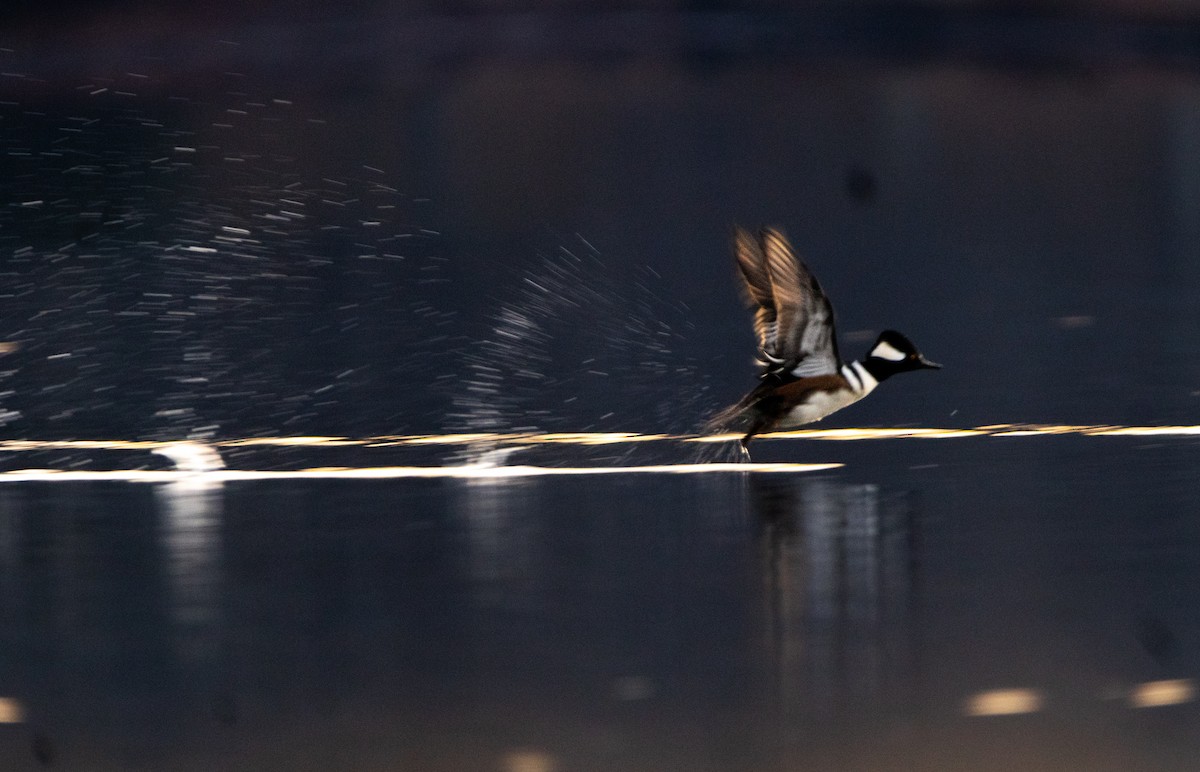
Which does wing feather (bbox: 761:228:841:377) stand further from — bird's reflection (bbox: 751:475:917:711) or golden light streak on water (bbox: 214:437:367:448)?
golden light streak on water (bbox: 214:437:367:448)

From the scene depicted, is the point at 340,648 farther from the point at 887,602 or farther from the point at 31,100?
the point at 31,100

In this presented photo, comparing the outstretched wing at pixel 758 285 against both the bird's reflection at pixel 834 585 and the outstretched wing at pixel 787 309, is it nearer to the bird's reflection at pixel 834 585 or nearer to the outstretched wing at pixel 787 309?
the outstretched wing at pixel 787 309

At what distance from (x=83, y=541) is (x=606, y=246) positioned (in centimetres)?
1229

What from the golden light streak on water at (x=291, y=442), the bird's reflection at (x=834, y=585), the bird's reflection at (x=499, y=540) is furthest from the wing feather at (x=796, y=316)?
the golden light streak on water at (x=291, y=442)

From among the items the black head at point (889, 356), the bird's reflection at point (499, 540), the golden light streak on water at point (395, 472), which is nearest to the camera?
the bird's reflection at point (499, 540)

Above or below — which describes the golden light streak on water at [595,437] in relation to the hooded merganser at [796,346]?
below

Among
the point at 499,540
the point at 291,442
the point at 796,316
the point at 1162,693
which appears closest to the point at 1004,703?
the point at 1162,693

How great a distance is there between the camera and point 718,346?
1398cm

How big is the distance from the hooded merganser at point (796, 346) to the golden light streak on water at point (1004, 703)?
11.0 feet

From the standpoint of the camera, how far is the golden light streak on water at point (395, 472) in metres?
9.67

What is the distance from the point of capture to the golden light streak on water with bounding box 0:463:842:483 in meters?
9.67

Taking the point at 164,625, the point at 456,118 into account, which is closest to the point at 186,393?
the point at 164,625

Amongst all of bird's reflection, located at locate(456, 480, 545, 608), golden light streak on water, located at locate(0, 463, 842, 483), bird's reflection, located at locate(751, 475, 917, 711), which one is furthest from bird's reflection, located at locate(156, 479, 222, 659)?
bird's reflection, located at locate(751, 475, 917, 711)

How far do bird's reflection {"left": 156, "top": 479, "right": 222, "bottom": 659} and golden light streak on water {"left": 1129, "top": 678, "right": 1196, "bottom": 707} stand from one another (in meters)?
2.37
